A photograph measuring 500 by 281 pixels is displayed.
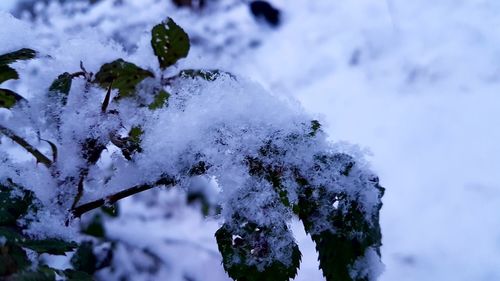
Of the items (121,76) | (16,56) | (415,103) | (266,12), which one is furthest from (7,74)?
(266,12)

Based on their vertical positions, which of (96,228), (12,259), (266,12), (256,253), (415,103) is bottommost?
(12,259)

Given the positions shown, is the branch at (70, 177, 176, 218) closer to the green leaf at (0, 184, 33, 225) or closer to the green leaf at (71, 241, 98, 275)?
the green leaf at (0, 184, 33, 225)

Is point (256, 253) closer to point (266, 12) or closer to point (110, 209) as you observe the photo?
point (110, 209)

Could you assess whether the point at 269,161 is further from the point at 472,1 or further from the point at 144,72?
the point at 472,1

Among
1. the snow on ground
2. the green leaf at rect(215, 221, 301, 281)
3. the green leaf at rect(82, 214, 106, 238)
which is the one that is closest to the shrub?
the green leaf at rect(215, 221, 301, 281)

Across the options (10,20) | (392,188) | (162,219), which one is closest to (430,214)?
(392,188)

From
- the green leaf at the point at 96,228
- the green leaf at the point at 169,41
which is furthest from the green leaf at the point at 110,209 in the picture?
the green leaf at the point at 169,41
